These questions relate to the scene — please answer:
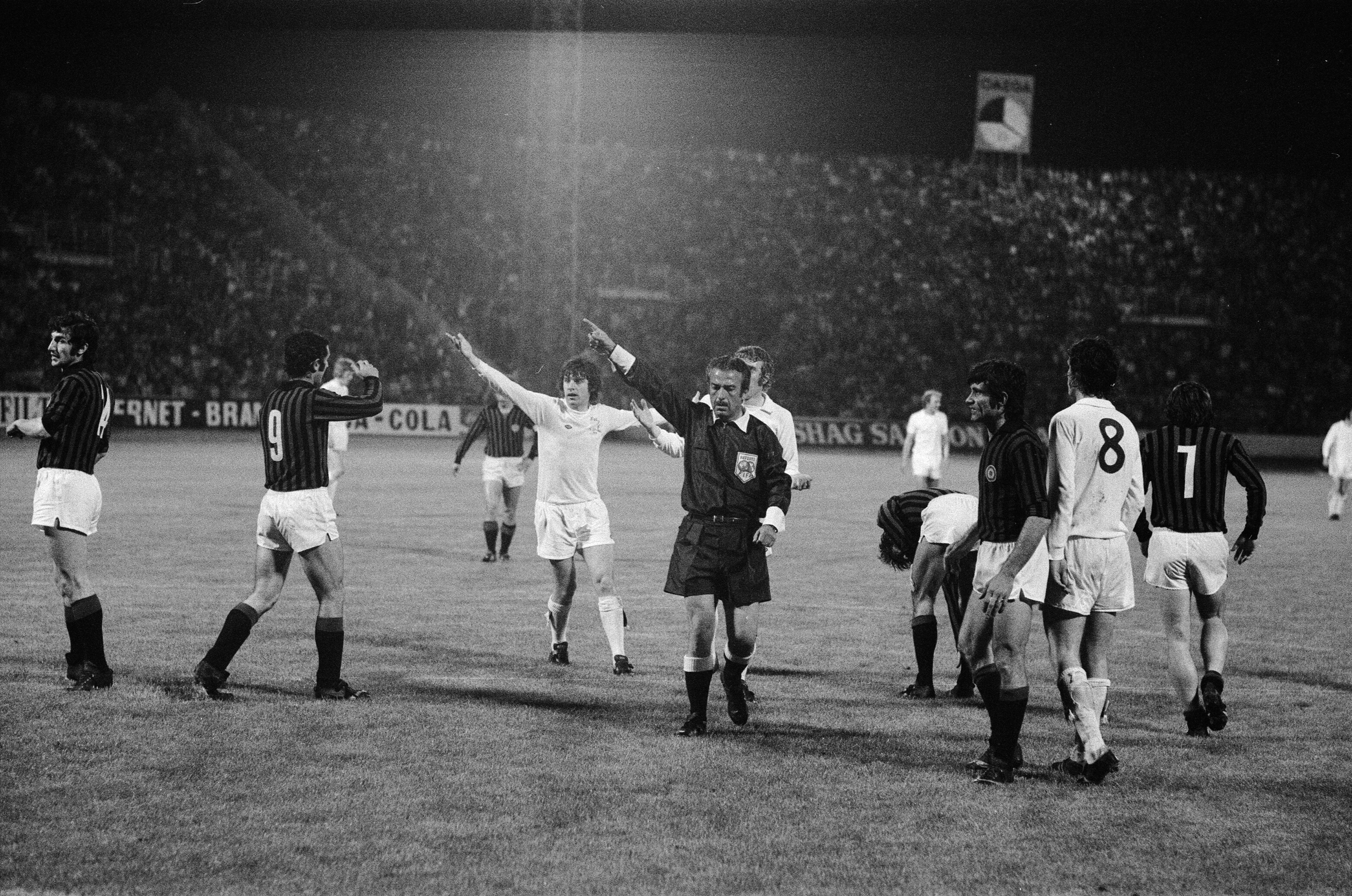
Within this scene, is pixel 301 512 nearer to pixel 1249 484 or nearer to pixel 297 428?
pixel 297 428

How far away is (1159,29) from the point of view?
29547mm

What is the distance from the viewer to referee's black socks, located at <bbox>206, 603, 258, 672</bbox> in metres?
7.33

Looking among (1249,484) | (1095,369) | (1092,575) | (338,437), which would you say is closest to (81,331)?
(1095,369)

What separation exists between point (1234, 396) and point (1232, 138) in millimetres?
10420

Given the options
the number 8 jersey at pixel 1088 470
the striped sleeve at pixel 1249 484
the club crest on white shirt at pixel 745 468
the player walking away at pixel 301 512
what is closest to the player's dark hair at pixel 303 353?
the player walking away at pixel 301 512

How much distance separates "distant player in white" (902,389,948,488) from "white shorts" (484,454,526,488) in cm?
903

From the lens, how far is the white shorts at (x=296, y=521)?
23.9 feet

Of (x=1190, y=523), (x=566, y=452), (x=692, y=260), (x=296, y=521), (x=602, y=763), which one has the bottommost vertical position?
(x=602, y=763)

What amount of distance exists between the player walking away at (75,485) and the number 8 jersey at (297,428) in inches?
43.7

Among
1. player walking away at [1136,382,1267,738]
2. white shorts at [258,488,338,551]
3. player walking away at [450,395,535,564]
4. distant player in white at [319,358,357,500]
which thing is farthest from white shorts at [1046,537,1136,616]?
distant player in white at [319,358,357,500]

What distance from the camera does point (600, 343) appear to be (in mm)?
6594

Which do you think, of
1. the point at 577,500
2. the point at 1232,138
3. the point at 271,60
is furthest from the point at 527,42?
the point at 577,500

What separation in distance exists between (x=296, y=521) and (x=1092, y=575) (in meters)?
4.38

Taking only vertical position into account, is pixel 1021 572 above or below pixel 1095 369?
below
